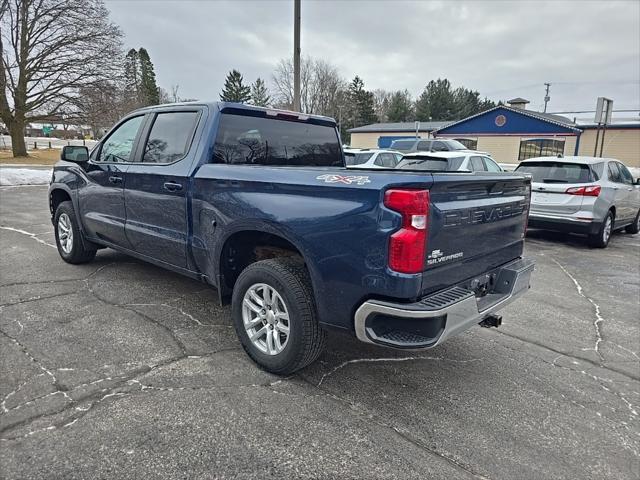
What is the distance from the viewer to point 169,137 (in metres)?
3.97

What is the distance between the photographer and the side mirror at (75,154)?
4.94 meters

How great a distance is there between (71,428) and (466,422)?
2.34 metres

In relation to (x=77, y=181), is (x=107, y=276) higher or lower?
lower

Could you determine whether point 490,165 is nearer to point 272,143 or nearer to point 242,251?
point 272,143

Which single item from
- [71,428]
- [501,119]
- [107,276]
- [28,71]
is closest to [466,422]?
[71,428]

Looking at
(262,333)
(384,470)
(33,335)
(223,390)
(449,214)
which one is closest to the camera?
(384,470)

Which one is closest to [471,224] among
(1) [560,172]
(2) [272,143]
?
(2) [272,143]

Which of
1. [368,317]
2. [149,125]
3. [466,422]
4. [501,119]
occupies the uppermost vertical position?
[501,119]

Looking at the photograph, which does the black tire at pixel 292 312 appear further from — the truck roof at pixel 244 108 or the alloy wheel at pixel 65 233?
the alloy wheel at pixel 65 233

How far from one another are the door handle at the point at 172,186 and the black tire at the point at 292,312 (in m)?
1.06

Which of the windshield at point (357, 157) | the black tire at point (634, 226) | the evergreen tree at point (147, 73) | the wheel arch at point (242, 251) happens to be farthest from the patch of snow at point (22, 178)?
the evergreen tree at point (147, 73)

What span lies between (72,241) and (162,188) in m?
2.40

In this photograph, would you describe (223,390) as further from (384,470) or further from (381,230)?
(381,230)

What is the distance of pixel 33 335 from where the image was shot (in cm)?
354
